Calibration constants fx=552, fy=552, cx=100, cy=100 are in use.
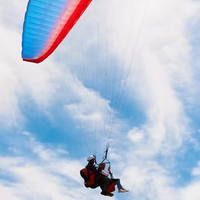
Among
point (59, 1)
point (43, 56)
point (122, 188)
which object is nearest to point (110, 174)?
point (122, 188)

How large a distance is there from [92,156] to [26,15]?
5.62 metres

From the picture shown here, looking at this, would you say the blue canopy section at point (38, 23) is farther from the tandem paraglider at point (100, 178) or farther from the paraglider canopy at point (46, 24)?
the tandem paraglider at point (100, 178)

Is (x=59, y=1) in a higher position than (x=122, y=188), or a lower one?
higher

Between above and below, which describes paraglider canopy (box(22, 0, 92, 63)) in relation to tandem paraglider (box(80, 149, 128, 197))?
above

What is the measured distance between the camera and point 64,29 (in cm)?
1959

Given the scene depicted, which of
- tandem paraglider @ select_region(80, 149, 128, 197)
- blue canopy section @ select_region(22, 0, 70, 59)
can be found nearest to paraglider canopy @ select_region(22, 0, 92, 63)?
blue canopy section @ select_region(22, 0, 70, 59)

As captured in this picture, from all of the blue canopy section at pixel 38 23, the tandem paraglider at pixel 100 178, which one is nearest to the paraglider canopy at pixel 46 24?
the blue canopy section at pixel 38 23

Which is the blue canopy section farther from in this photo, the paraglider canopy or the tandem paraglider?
the tandem paraglider

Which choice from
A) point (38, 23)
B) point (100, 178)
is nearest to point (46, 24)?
point (38, 23)

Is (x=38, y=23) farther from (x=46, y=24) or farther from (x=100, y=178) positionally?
(x=100, y=178)

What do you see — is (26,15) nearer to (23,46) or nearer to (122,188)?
(23,46)

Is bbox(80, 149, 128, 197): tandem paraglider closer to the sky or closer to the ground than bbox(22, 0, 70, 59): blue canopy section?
closer to the ground

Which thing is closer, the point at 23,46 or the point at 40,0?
the point at 40,0

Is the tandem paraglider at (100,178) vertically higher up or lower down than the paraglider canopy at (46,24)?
lower down
